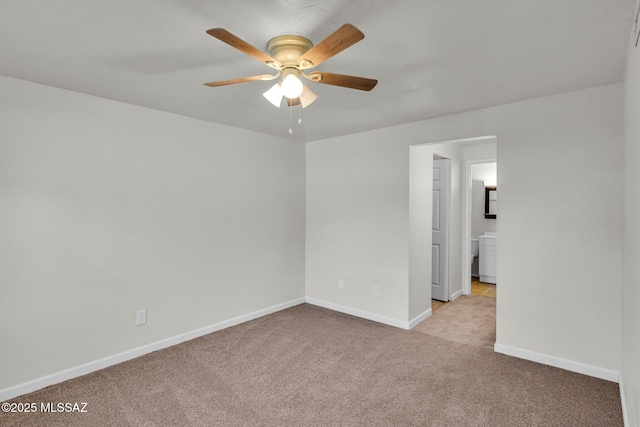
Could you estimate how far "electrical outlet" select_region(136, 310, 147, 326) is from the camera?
3.11 metres

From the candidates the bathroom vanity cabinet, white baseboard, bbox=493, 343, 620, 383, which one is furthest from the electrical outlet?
the bathroom vanity cabinet

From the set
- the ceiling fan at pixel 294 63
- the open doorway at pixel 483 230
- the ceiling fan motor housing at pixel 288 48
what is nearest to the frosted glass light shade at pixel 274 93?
the ceiling fan at pixel 294 63

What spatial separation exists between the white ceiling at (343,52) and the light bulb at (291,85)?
0.24 meters

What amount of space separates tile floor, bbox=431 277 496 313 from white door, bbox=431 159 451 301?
18 centimetres

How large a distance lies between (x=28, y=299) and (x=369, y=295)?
3.19 meters

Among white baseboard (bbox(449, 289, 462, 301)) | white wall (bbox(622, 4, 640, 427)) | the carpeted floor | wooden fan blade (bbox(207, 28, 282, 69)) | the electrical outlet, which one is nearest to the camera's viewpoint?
wooden fan blade (bbox(207, 28, 282, 69))

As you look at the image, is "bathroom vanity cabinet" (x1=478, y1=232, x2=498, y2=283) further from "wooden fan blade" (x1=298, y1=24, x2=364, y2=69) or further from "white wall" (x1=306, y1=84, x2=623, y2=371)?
"wooden fan blade" (x1=298, y1=24, x2=364, y2=69)

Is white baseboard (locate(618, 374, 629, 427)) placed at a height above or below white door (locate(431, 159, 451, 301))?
below

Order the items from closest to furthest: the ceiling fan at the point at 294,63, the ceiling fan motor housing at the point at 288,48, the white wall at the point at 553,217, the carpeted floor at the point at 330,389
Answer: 1. the ceiling fan at the point at 294,63
2. the ceiling fan motor housing at the point at 288,48
3. the carpeted floor at the point at 330,389
4. the white wall at the point at 553,217

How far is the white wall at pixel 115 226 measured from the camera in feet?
8.17

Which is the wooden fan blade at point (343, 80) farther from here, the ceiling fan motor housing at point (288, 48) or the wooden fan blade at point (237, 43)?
the wooden fan blade at point (237, 43)

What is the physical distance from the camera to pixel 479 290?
554 centimetres

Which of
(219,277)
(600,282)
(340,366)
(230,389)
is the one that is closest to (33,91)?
(219,277)

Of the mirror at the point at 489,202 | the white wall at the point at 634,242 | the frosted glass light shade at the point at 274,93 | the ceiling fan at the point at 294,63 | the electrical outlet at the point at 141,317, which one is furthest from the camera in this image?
the mirror at the point at 489,202
